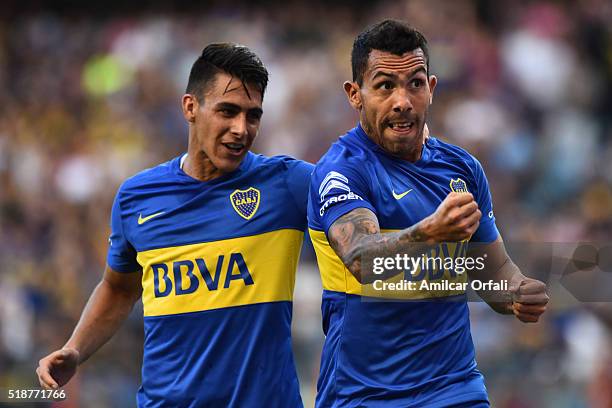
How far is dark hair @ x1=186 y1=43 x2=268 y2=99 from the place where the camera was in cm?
533

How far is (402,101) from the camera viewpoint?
15.1ft

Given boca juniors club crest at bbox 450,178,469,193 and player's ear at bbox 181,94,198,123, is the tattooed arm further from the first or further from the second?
player's ear at bbox 181,94,198,123

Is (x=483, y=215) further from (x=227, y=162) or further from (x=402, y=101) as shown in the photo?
(x=227, y=162)

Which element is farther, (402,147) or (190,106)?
(190,106)

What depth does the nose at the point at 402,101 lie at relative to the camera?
461cm

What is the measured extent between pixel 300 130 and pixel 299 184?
6.50 m

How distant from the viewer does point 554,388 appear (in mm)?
8836

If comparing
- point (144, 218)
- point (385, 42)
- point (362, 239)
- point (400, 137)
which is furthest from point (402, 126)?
point (144, 218)

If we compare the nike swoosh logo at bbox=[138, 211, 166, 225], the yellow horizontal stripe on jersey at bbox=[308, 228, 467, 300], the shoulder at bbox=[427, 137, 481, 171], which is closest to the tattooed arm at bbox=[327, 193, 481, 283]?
the yellow horizontal stripe on jersey at bbox=[308, 228, 467, 300]

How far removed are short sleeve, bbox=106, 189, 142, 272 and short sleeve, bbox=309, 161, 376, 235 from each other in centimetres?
129

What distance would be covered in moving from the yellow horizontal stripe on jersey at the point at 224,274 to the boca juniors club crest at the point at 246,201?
13 cm

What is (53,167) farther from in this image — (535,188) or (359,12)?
(535,188)

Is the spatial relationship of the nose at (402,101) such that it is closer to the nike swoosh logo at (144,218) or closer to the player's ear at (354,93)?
the player's ear at (354,93)

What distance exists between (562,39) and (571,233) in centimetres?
244
